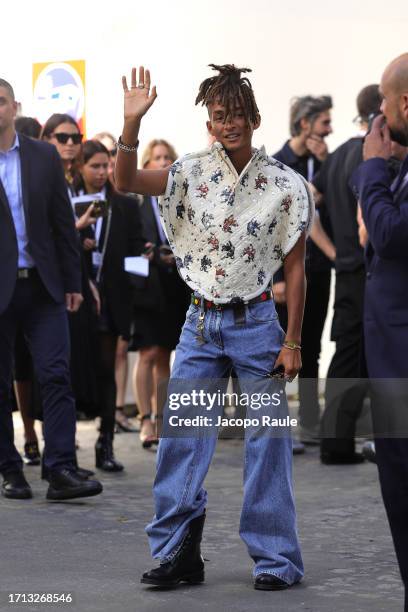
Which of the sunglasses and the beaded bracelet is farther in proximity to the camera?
the sunglasses

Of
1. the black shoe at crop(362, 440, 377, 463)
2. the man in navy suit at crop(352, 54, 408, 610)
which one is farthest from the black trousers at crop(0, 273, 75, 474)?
the man in navy suit at crop(352, 54, 408, 610)

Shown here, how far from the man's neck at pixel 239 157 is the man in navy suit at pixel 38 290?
2070 millimetres

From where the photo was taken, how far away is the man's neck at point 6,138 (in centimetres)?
711

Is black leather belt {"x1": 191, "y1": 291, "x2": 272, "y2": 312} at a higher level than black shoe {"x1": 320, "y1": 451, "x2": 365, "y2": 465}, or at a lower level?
higher

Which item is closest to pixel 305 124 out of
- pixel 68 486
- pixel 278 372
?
pixel 68 486

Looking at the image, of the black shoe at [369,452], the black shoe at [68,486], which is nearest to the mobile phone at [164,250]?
the black shoe at [369,452]

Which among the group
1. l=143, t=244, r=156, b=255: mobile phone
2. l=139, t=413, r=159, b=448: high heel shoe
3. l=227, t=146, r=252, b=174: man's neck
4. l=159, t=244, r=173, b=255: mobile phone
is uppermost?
l=227, t=146, r=252, b=174: man's neck

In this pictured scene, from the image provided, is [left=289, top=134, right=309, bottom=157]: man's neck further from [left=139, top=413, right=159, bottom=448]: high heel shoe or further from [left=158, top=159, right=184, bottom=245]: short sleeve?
[left=158, top=159, right=184, bottom=245]: short sleeve

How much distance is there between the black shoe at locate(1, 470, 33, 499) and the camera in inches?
279

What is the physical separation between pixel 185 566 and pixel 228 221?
1255 mm

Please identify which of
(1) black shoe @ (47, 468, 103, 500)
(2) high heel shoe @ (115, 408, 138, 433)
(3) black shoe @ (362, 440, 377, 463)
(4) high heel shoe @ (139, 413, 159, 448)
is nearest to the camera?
(1) black shoe @ (47, 468, 103, 500)

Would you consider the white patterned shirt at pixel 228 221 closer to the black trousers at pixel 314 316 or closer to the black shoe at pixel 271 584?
the black shoe at pixel 271 584

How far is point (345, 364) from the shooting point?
27.7 ft

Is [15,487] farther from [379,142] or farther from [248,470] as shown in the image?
[379,142]
